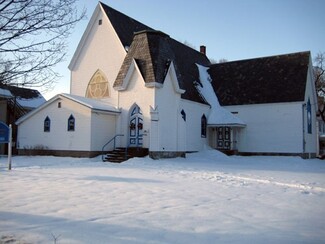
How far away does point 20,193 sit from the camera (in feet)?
30.0

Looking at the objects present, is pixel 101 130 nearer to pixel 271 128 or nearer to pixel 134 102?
pixel 134 102

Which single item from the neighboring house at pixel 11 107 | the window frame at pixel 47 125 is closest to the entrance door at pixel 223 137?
the window frame at pixel 47 125

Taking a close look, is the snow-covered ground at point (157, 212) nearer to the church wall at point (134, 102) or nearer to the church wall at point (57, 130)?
the church wall at point (134, 102)

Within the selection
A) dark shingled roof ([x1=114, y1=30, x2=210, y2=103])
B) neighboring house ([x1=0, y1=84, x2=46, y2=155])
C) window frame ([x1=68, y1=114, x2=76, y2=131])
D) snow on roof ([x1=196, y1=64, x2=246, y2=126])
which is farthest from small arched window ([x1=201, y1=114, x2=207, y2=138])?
neighboring house ([x1=0, y1=84, x2=46, y2=155])

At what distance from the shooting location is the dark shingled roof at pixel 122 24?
90.7ft

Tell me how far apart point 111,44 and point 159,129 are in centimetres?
864

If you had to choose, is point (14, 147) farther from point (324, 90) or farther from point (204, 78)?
point (324, 90)

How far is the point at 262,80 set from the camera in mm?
33062

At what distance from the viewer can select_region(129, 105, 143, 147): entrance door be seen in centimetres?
2439

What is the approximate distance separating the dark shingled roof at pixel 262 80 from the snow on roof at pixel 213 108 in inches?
27.2

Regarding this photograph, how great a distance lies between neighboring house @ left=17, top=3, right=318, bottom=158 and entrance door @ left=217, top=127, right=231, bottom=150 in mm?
91

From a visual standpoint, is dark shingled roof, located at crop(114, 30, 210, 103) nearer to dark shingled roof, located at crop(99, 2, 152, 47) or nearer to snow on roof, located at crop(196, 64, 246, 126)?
dark shingled roof, located at crop(99, 2, 152, 47)

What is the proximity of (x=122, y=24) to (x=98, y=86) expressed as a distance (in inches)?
218

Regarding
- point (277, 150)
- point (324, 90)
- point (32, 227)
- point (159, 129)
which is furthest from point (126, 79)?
point (324, 90)
